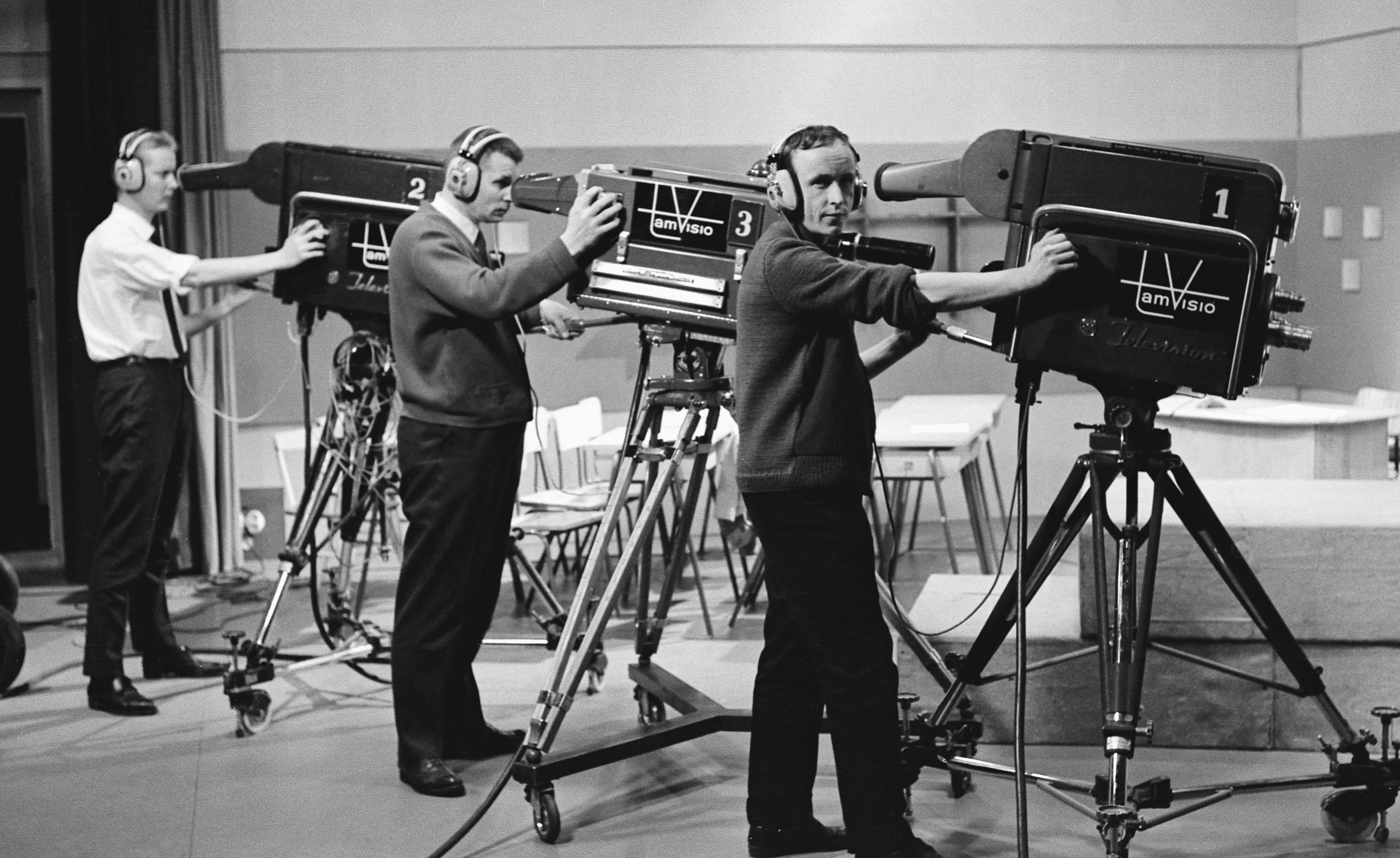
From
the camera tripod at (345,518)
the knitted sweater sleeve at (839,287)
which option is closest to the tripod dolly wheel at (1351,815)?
the knitted sweater sleeve at (839,287)

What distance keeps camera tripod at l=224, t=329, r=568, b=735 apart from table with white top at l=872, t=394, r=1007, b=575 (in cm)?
161

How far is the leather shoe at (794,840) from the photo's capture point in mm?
3613

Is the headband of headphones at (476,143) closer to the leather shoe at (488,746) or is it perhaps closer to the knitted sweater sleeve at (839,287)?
the knitted sweater sleeve at (839,287)

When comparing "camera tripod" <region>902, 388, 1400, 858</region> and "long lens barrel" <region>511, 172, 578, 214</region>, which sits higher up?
"long lens barrel" <region>511, 172, 578, 214</region>

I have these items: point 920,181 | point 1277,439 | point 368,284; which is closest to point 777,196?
point 920,181

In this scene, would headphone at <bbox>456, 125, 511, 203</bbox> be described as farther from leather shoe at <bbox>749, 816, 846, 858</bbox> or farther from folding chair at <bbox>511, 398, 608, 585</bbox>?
leather shoe at <bbox>749, 816, 846, 858</bbox>

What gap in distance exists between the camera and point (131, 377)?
526cm

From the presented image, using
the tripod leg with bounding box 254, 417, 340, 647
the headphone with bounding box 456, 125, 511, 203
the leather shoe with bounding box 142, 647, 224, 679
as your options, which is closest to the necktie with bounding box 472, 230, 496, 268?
the headphone with bounding box 456, 125, 511, 203

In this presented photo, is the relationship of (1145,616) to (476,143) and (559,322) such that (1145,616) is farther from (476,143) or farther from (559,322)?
(476,143)

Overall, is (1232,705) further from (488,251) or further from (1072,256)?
(488,251)

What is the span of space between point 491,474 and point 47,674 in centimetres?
253

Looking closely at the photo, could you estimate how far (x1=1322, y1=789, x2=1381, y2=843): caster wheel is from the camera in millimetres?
3586

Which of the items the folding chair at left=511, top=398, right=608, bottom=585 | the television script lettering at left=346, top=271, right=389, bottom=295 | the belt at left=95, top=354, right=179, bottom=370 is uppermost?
the television script lettering at left=346, top=271, right=389, bottom=295

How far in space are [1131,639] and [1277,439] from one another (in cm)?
370
